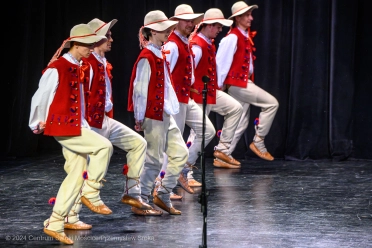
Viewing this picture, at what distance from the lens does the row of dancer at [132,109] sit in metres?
4.52

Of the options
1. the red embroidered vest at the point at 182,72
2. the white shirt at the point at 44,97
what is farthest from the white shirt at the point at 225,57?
the white shirt at the point at 44,97

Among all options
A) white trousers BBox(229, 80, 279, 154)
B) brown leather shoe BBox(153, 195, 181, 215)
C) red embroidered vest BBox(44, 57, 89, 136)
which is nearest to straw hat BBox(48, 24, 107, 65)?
red embroidered vest BBox(44, 57, 89, 136)

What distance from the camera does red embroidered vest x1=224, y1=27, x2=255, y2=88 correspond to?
7594 mm

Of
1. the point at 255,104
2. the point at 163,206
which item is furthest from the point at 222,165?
the point at 163,206

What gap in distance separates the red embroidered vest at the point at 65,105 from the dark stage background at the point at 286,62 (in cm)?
411

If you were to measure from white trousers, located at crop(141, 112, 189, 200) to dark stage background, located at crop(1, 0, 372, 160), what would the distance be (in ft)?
10.3

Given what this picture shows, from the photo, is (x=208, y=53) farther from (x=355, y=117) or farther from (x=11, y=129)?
(x=11, y=129)

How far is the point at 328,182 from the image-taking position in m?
6.79

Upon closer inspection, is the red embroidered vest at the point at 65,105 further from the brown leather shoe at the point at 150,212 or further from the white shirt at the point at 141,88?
the brown leather shoe at the point at 150,212

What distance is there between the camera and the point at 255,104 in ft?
25.7

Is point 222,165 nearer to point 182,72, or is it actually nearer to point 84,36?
point 182,72

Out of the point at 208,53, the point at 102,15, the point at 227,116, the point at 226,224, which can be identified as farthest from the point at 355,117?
the point at 226,224

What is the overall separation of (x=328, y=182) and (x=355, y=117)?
5.87ft

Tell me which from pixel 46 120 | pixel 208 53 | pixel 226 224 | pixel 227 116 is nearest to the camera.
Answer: pixel 46 120
